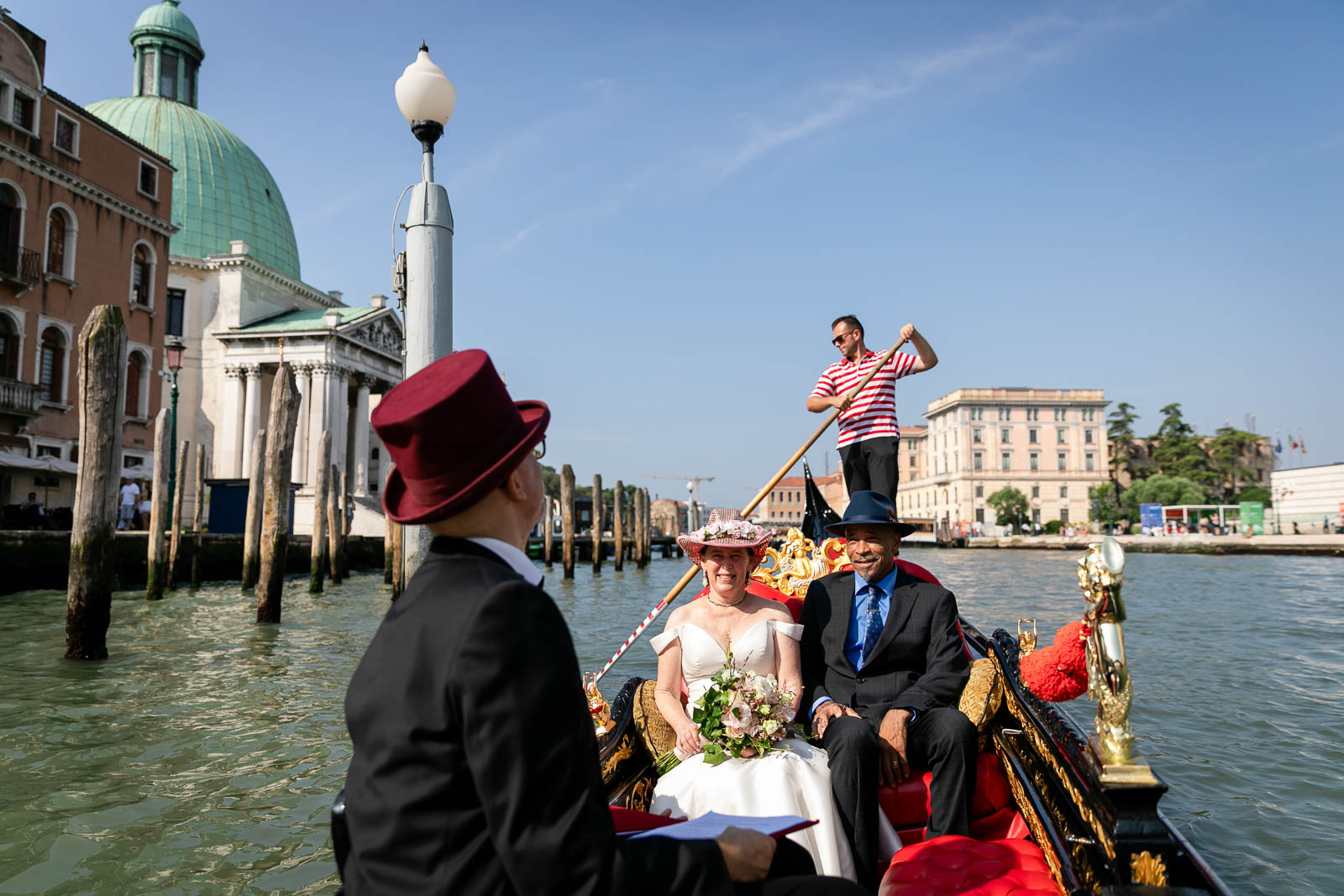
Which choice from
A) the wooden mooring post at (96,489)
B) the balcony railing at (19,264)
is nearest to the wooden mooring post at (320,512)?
the balcony railing at (19,264)

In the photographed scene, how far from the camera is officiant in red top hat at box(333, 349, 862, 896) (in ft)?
3.74

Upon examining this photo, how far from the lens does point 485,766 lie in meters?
1.13

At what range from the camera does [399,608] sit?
134 centimetres

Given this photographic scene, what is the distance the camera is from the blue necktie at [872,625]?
345 cm

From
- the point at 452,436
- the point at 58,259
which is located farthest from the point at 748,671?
the point at 58,259

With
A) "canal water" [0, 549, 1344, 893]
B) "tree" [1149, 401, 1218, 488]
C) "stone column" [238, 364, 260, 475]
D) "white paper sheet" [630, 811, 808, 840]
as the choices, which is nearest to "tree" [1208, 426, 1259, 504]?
"tree" [1149, 401, 1218, 488]

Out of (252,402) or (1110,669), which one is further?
(252,402)

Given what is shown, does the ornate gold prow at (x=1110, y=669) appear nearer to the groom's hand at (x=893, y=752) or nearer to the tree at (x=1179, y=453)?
the groom's hand at (x=893, y=752)

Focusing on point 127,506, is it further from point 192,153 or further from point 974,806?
point 974,806

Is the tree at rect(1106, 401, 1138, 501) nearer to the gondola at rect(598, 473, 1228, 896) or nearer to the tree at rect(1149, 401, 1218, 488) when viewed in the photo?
the tree at rect(1149, 401, 1218, 488)

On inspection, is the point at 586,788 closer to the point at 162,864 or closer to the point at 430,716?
the point at 430,716

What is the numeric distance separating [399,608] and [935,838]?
6.83 feet

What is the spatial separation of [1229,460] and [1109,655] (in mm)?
72848

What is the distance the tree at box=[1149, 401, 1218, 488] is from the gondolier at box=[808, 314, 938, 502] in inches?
2597
